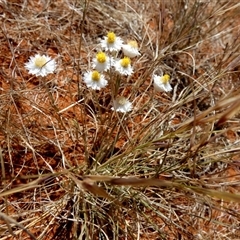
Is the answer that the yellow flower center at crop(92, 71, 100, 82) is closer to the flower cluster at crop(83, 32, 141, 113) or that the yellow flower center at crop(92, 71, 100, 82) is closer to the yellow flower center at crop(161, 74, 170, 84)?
the flower cluster at crop(83, 32, 141, 113)

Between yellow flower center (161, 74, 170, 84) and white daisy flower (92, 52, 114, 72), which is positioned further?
yellow flower center (161, 74, 170, 84)

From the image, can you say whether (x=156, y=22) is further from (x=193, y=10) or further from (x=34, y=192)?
(x=34, y=192)

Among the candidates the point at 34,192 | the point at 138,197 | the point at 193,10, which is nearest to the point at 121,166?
the point at 138,197

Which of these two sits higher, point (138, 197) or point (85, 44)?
point (85, 44)

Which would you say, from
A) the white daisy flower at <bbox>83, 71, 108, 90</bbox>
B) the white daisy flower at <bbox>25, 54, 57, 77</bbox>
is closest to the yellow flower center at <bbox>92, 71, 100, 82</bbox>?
the white daisy flower at <bbox>83, 71, 108, 90</bbox>

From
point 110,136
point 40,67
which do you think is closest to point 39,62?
point 40,67

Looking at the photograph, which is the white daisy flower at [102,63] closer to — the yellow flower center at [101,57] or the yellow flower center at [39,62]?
the yellow flower center at [101,57]

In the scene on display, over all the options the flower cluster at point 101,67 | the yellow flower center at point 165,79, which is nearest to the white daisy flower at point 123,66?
the flower cluster at point 101,67

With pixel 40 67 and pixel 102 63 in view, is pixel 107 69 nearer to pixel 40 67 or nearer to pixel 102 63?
pixel 102 63
